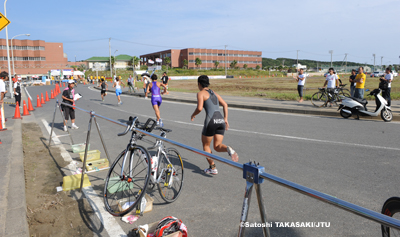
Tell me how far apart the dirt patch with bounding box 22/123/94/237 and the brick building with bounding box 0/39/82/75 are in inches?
3650

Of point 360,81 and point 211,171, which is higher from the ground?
point 360,81

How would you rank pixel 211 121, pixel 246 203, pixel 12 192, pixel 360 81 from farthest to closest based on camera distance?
pixel 360 81 → pixel 211 121 → pixel 12 192 → pixel 246 203

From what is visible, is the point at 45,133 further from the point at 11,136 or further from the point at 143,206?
the point at 143,206

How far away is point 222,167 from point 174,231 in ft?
9.21

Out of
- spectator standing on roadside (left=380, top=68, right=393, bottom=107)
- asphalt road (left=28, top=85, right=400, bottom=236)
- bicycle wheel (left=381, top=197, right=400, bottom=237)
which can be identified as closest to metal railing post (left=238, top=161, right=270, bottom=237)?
bicycle wheel (left=381, top=197, right=400, bottom=237)

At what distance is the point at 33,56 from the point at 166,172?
4201 inches

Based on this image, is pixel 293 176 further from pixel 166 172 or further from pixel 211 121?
pixel 166 172

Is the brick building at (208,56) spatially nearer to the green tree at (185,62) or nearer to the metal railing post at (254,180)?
the green tree at (185,62)

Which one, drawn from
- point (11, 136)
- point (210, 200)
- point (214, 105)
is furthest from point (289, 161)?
point (11, 136)

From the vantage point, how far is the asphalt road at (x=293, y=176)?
3.60 meters

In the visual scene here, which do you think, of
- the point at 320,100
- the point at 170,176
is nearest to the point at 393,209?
the point at 170,176

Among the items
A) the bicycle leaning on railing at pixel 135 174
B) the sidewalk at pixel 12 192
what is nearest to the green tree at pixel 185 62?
the sidewalk at pixel 12 192

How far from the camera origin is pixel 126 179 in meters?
3.85

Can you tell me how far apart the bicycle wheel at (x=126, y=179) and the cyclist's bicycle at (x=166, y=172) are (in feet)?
0.68
